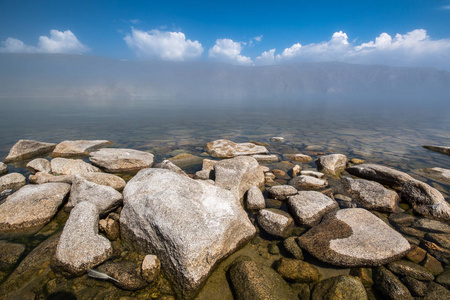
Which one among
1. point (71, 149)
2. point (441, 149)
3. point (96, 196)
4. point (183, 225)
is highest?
point (183, 225)

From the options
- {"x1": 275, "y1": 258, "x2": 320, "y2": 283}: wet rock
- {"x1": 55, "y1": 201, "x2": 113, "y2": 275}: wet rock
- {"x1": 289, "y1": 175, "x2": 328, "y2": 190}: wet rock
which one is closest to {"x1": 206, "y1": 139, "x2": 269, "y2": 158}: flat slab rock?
{"x1": 289, "y1": 175, "x2": 328, "y2": 190}: wet rock

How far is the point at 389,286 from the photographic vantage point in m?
3.31

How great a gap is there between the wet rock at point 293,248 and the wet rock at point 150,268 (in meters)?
2.57

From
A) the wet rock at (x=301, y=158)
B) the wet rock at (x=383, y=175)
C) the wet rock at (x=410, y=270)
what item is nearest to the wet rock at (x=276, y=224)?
the wet rock at (x=410, y=270)

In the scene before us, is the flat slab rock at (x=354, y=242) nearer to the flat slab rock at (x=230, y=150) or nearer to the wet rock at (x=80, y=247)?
the wet rock at (x=80, y=247)

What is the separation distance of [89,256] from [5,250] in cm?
206

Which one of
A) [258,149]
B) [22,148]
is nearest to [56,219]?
[22,148]

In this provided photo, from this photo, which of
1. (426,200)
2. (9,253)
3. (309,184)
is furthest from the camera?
(309,184)

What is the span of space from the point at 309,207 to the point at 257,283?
2619 mm

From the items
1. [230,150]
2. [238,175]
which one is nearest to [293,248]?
[238,175]

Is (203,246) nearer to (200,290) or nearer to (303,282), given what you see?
(200,290)

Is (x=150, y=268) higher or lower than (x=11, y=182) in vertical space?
lower

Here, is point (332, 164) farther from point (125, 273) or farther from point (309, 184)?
point (125, 273)

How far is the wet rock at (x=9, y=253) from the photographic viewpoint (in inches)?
147
